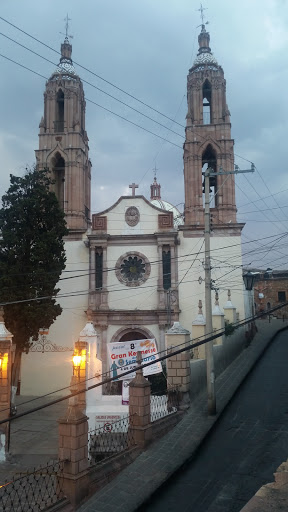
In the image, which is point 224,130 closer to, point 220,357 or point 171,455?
point 220,357

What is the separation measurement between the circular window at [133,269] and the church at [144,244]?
6 centimetres

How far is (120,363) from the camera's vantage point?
525 inches

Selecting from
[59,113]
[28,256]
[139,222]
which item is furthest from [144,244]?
[59,113]

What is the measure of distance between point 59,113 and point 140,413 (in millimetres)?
23703

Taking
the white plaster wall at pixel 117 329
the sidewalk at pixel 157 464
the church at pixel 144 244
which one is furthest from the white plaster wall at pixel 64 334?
the sidewalk at pixel 157 464

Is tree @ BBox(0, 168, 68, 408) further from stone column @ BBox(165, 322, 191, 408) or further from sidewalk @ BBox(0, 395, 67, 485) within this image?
stone column @ BBox(165, 322, 191, 408)

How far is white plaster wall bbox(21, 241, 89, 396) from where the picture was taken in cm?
2252

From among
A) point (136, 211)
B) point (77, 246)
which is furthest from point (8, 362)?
point (136, 211)

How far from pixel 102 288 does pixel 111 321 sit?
2.01 meters

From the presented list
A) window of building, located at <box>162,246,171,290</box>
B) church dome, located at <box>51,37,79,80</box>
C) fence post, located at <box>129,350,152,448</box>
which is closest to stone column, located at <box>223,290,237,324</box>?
window of building, located at <box>162,246,171,290</box>

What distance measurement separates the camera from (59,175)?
27.9 meters

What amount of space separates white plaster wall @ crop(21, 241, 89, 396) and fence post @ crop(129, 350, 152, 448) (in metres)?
13.5

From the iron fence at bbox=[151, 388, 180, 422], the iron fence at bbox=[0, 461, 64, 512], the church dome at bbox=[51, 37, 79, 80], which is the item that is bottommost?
the iron fence at bbox=[0, 461, 64, 512]

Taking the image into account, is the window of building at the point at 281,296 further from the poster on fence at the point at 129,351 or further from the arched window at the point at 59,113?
the poster on fence at the point at 129,351
